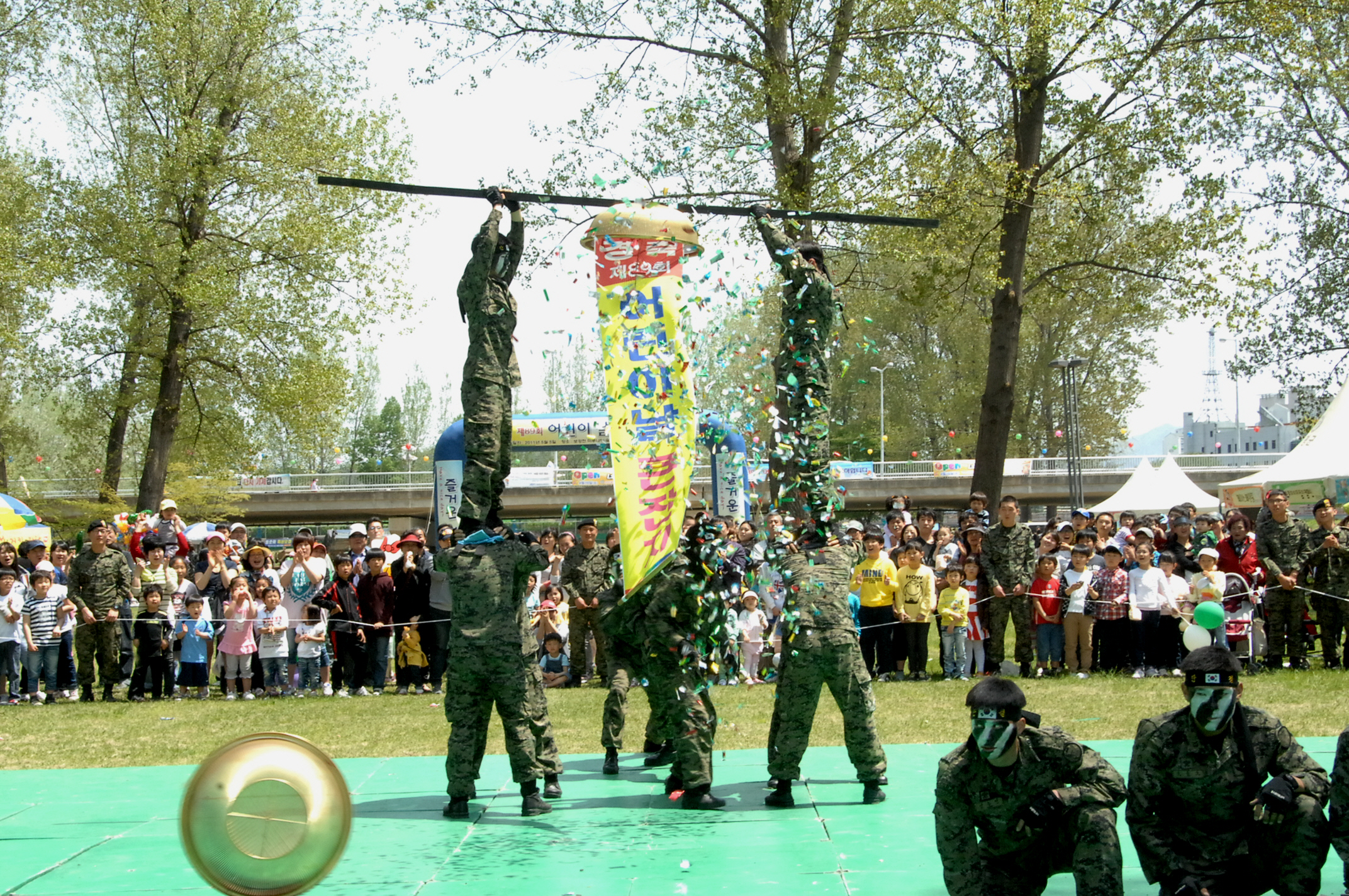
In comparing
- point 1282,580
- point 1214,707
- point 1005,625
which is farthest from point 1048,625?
point 1214,707

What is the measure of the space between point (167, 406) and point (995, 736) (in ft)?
75.4

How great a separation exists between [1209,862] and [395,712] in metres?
8.27

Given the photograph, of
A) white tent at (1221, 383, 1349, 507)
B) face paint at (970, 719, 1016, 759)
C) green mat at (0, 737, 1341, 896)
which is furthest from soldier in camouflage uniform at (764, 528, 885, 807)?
white tent at (1221, 383, 1349, 507)

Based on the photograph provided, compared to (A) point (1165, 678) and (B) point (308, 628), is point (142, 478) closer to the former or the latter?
(B) point (308, 628)

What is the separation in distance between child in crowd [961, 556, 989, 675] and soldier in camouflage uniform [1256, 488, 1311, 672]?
2.88 m

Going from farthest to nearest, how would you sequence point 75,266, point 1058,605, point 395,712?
point 75,266
point 1058,605
point 395,712

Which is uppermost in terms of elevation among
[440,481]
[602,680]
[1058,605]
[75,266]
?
[75,266]

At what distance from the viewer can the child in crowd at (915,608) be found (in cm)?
1323

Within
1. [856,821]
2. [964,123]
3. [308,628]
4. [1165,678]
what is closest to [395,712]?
[308,628]

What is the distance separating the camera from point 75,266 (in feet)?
78.7

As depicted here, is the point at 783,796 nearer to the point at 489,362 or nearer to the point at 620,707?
the point at 620,707

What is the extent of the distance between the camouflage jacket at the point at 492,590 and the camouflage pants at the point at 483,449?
27 cm

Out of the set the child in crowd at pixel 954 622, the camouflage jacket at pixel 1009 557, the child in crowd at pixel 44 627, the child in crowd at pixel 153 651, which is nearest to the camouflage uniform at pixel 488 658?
the child in crowd at pixel 954 622

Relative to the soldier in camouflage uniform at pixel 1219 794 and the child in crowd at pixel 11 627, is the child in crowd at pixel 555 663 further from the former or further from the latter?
the soldier in camouflage uniform at pixel 1219 794
